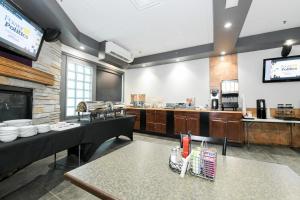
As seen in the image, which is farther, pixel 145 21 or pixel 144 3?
pixel 145 21

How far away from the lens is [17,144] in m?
1.41

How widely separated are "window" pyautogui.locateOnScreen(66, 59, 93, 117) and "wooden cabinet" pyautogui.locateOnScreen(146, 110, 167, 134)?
81.6 inches

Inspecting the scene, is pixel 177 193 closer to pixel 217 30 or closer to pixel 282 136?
pixel 217 30

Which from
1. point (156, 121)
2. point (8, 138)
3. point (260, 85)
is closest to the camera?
point (8, 138)

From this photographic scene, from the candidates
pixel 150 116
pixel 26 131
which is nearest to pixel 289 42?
pixel 150 116

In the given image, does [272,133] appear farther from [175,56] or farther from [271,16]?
[175,56]

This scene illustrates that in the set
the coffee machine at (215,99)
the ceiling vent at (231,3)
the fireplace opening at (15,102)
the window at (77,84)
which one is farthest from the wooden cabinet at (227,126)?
the fireplace opening at (15,102)

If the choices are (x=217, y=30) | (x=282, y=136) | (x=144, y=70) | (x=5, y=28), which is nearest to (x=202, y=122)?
(x=282, y=136)

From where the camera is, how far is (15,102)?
2488 mm

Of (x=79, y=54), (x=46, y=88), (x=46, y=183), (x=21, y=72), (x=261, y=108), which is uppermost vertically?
(x=79, y=54)

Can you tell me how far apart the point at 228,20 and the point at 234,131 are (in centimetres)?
261

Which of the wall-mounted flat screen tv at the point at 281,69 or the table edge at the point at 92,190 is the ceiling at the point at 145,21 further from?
the table edge at the point at 92,190

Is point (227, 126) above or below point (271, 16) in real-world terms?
below

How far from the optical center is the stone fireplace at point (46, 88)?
2.75 m
